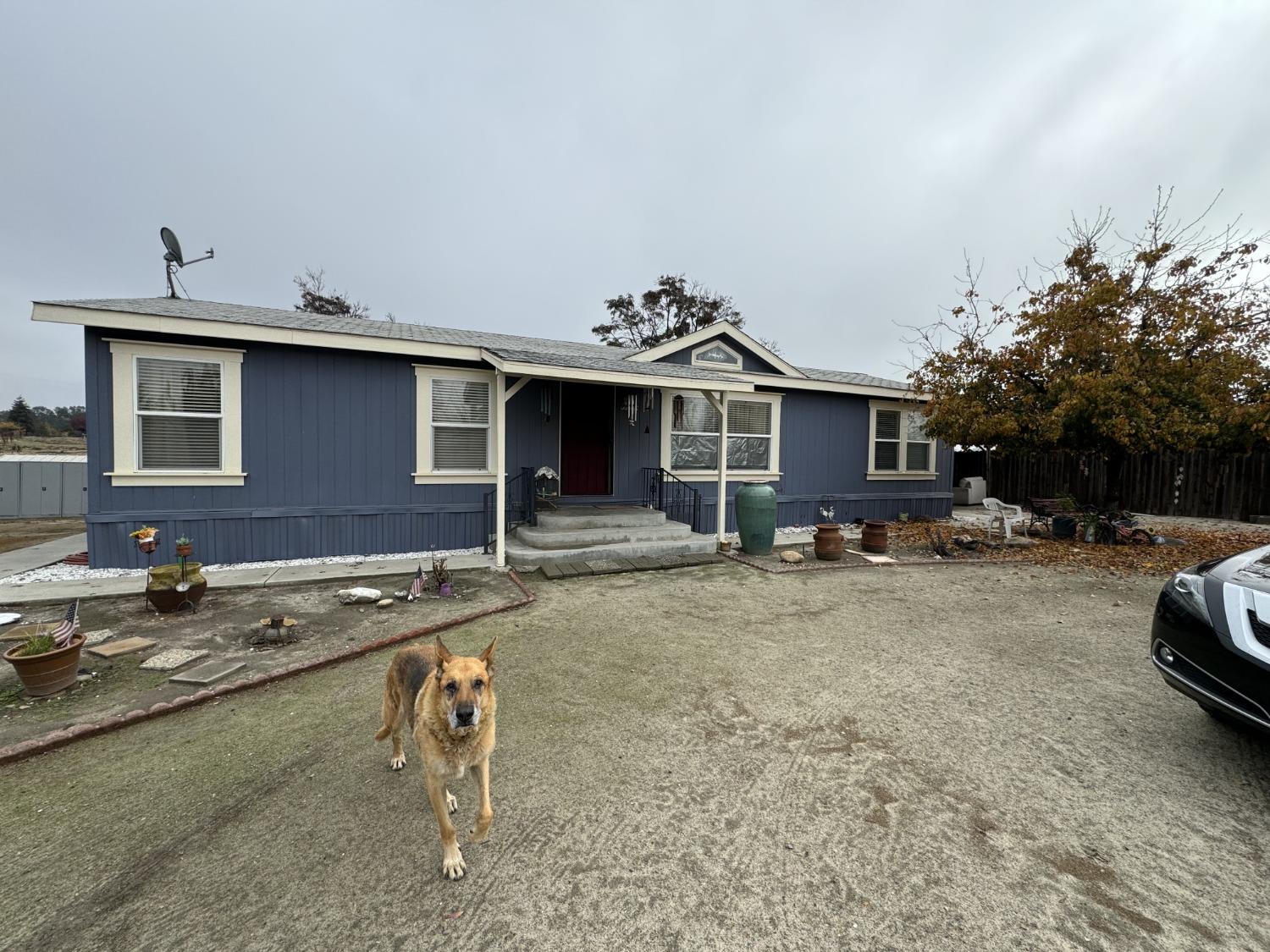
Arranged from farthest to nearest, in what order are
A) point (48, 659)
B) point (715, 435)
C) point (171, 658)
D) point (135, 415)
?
point (715, 435) < point (135, 415) < point (171, 658) < point (48, 659)

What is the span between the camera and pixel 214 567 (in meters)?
6.48

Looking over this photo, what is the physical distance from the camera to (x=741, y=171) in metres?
14.8

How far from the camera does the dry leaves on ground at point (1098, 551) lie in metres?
7.52

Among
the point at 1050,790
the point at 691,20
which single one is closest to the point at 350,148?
the point at 691,20

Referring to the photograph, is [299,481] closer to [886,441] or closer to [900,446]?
[886,441]

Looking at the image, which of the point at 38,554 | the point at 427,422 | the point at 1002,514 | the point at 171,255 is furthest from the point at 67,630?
the point at 1002,514

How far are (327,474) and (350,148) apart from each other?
42.1ft

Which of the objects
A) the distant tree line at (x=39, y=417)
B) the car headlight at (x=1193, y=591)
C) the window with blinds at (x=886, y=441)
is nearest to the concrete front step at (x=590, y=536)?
the car headlight at (x=1193, y=591)

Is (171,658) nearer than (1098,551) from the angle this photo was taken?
Yes

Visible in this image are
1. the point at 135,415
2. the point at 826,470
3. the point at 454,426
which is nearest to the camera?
the point at 135,415

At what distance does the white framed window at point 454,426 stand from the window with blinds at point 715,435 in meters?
3.43

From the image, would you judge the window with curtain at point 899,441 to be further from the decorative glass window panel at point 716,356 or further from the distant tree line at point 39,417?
the distant tree line at point 39,417

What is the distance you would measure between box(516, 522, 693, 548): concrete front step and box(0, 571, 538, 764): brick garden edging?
88.4 inches

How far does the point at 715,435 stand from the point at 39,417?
60.2 m
